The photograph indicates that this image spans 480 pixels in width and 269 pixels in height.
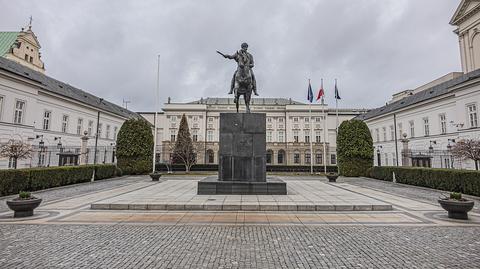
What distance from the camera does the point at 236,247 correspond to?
528 cm

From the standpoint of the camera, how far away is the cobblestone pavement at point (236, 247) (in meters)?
4.47

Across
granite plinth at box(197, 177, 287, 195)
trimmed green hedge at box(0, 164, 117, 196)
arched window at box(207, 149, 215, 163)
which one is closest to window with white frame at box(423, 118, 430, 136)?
granite plinth at box(197, 177, 287, 195)

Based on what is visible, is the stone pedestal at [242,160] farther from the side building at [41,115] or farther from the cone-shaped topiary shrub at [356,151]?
the cone-shaped topiary shrub at [356,151]

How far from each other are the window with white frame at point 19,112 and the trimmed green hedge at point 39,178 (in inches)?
458

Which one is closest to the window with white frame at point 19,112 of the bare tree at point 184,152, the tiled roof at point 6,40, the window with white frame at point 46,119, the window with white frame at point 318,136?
the window with white frame at point 46,119

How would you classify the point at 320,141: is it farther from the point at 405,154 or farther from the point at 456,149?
the point at 456,149

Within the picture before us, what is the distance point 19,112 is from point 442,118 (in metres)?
47.6

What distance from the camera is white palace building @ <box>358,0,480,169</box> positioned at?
25.5 meters

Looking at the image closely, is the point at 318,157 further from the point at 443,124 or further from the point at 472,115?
the point at 472,115

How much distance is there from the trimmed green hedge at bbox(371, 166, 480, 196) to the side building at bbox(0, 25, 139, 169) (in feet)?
93.3

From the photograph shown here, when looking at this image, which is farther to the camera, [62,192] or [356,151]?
[356,151]

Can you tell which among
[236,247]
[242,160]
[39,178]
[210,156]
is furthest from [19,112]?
[210,156]

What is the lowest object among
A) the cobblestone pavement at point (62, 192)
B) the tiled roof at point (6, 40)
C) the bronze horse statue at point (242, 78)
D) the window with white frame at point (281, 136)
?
the cobblestone pavement at point (62, 192)

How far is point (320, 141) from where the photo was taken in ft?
221
